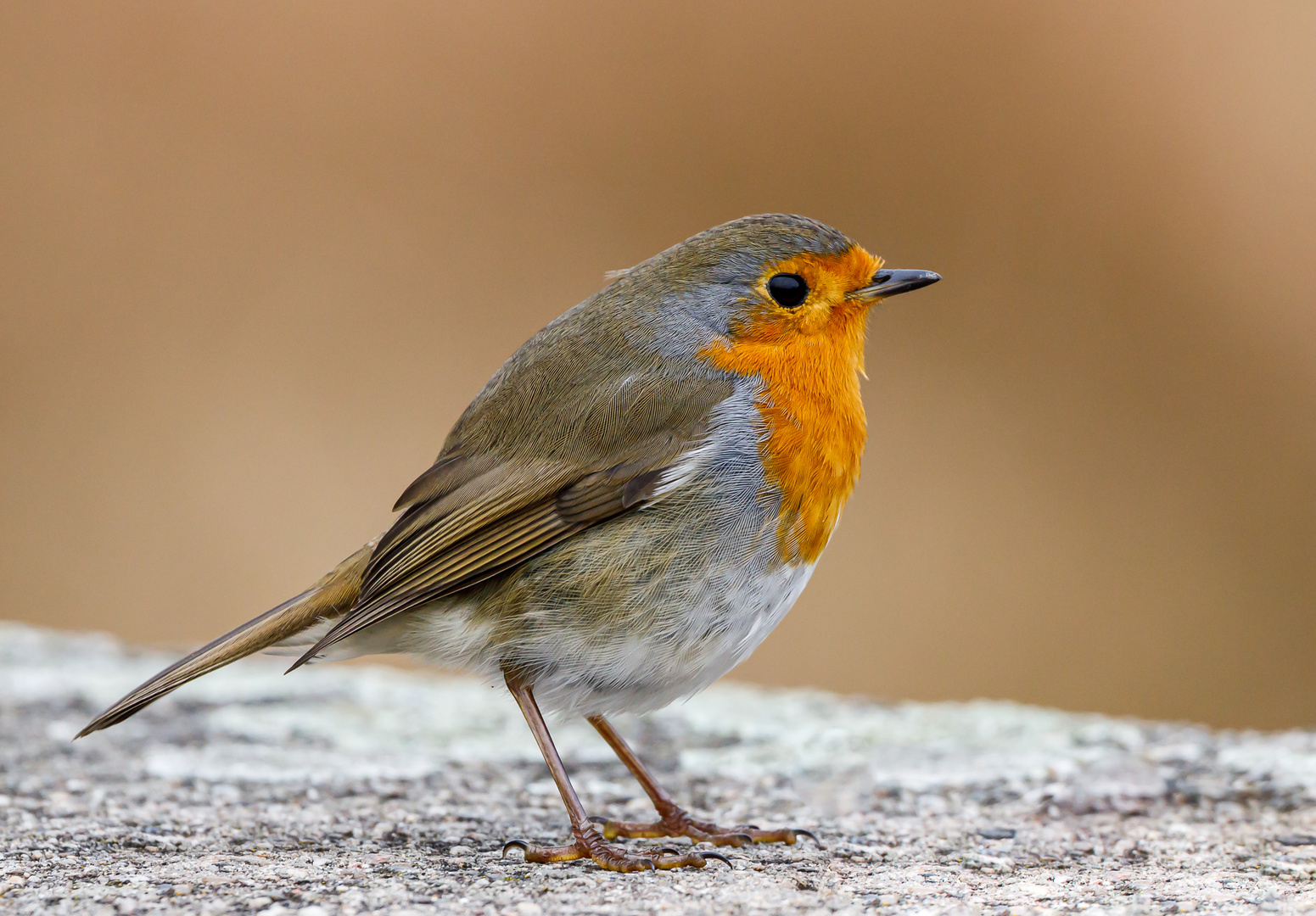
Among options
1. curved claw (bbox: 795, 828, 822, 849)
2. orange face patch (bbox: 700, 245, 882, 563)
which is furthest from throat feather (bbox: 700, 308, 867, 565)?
curved claw (bbox: 795, 828, 822, 849)

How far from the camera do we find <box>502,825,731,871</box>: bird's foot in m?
3.03

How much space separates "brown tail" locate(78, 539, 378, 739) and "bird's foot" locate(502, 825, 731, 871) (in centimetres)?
83

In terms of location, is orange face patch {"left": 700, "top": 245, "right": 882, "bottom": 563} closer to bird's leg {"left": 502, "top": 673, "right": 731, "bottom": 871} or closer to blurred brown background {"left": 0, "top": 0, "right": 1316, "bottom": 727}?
bird's leg {"left": 502, "top": 673, "right": 731, "bottom": 871}

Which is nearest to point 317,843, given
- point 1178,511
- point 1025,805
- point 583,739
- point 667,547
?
point 667,547

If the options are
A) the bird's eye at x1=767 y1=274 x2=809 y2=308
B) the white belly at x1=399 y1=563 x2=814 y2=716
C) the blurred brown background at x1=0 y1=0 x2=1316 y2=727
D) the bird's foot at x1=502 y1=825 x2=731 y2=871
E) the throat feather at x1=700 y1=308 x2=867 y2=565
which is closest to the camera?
the bird's foot at x1=502 y1=825 x2=731 y2=871

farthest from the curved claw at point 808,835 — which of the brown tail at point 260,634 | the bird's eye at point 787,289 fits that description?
the bird's eye at point 787,289

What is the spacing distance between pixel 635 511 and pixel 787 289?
82 cm

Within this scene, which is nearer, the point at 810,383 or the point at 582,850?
the point at 582,850

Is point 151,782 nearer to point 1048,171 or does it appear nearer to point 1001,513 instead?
point 1001,513

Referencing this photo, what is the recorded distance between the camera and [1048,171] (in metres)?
7.55

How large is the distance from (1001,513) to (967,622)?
0.67 metres

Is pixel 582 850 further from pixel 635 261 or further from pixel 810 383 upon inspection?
pixel 635 261

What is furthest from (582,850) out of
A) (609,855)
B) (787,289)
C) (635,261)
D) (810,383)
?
(635,261)

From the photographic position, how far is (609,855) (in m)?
3.06
